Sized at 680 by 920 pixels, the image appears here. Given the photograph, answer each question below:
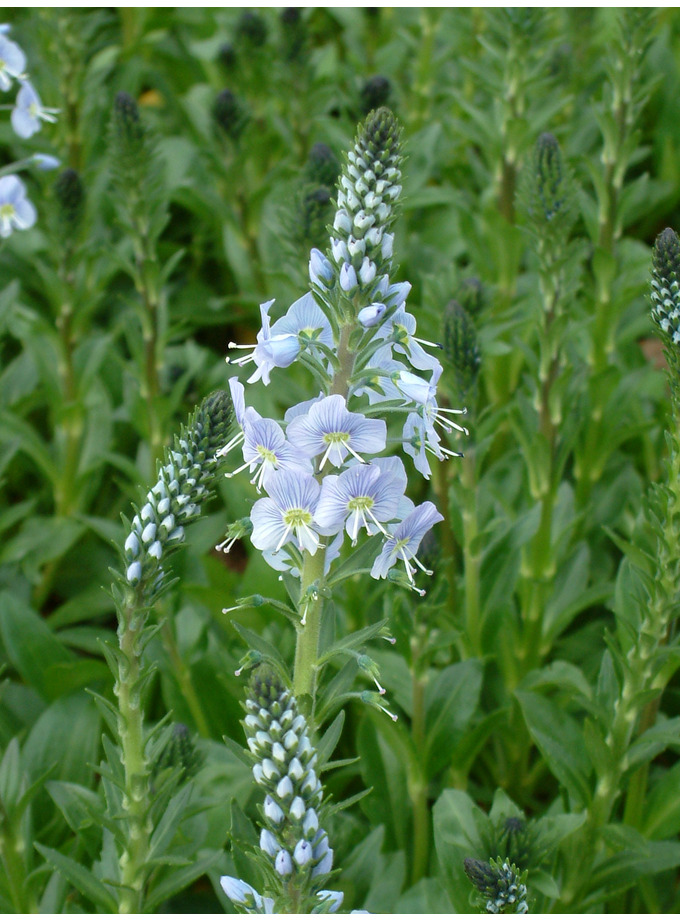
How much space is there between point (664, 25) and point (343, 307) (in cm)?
529

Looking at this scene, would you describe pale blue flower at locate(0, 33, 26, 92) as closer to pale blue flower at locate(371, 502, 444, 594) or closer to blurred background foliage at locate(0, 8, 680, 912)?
blurred background foliage at locate(0, 8, 680, 912)

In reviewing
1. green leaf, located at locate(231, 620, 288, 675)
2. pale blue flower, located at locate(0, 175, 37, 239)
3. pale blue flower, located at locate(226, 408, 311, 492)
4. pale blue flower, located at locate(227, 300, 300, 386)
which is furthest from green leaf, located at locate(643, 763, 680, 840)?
pale blue flower, located at locate(0, 175, 37, 239)

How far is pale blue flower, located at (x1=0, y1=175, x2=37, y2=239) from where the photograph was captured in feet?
10.9

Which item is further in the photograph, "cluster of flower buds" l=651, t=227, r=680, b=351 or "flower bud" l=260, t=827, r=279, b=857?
"cluster of flower buds" l=651, t=227, r=680, b=351

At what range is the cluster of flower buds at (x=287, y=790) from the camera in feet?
5.90

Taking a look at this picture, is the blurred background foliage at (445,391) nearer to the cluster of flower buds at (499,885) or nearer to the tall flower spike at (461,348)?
the tall flower spike at (461,348)

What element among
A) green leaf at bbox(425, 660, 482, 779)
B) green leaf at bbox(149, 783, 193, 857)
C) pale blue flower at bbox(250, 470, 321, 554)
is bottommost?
A: green leaf at bbox(425, 660, 482, 779)

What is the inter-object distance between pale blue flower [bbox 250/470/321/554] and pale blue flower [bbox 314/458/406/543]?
37 mm

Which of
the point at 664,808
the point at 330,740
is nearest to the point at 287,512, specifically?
the point at 330,740

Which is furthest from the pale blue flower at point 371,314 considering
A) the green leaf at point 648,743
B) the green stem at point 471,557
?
the green leaf at point 648,743

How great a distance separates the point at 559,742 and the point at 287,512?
160cm

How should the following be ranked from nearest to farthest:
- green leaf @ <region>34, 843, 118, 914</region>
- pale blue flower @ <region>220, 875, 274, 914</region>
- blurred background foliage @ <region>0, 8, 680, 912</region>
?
pale blue flower @ <region>220, 875, 274, 914</region> < green leaf @ <region>34, 843, 118, 914</region> < blurred background foliage @ <region>0, 8, 680, 912</region>

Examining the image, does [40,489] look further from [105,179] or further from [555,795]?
[555,795]

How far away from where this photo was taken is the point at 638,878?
310cm
